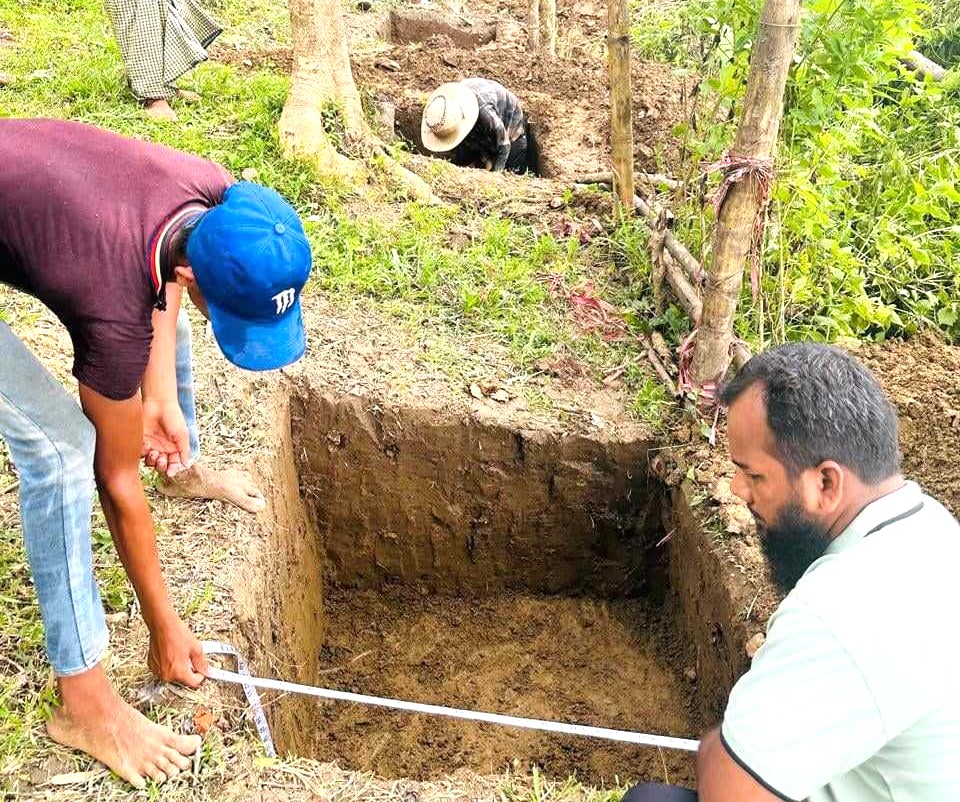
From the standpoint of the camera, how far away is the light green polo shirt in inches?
56.7

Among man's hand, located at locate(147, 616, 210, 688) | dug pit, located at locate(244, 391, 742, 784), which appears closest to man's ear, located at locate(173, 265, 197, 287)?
man's hand, located at locate(147, 616, 210, 688)

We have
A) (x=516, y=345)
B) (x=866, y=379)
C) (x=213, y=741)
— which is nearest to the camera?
(x=866, y=379)

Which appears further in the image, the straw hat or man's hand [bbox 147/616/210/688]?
the straw hat

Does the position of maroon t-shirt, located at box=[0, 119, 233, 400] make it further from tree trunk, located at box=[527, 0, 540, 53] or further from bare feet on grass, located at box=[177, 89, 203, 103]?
tree trunk, located at box=[527, 0, 540, 53]

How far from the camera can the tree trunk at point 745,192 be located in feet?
9.73

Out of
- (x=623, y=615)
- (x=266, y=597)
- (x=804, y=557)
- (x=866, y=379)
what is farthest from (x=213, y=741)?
(x=623, y=615)

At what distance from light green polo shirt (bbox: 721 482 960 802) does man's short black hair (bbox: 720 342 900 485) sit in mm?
181

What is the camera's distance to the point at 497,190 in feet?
16.9

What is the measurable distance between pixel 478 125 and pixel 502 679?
3932 mm

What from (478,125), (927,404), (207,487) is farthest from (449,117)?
(207,487)

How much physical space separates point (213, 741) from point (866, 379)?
1857 millimetres

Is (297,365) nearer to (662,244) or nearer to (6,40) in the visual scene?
(662,244)

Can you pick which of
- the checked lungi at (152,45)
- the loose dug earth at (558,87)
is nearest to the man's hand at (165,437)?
the checked lungi at (152,45)

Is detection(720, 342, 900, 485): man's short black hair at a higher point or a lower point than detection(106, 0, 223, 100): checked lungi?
lower
